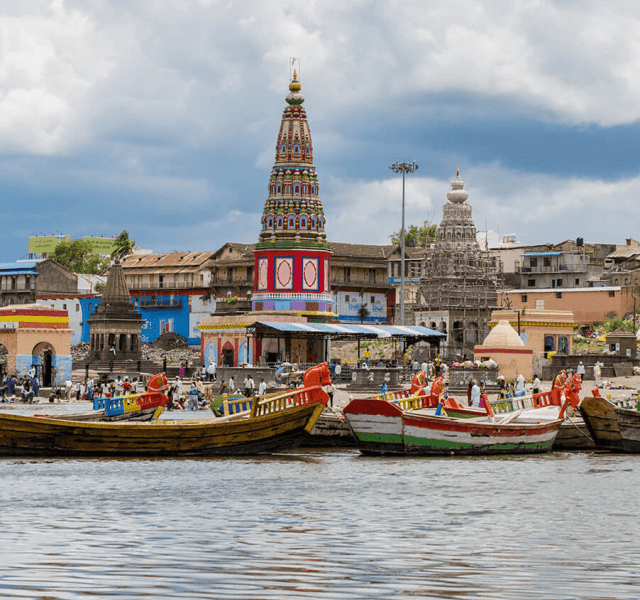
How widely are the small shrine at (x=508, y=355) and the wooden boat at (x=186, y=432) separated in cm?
3228

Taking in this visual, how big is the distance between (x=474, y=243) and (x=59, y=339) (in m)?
38.1

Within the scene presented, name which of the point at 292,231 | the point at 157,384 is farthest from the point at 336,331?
the point at 157,384

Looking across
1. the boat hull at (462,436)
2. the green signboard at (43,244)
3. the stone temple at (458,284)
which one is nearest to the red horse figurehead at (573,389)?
the boat hull at (462,436)

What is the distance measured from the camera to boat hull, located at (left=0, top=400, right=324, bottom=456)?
24844mm

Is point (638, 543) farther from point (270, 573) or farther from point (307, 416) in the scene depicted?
point (307, 416)

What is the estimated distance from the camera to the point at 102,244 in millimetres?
122625

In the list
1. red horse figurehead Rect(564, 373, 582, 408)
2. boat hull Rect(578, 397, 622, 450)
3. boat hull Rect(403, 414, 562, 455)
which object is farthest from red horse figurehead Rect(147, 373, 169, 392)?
boat hull Rect(578, 397, 622, 450)

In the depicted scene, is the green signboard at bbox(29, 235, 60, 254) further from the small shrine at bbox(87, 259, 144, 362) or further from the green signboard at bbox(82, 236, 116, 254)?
the small shrine at bbox(87, 259, 144, 362)

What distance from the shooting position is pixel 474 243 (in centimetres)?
9019

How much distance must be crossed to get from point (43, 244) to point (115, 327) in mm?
46222

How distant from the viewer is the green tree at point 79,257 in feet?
375

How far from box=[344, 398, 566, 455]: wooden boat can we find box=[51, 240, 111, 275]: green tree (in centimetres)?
8957

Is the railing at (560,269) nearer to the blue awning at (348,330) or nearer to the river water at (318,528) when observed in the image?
the blue awning at (348,330)

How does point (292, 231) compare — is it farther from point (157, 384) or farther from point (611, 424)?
point (611, 424)
